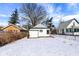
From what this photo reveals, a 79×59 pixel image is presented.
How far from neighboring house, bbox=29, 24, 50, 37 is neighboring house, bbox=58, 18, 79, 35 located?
46cm

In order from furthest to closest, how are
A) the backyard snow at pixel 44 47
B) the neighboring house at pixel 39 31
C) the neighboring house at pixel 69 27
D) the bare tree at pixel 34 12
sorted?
1. the neighboring house at pixel 39 31
2. the neighboring house at pixel 69 27
3. the bare tree at pixel 34 12
4. the backyard snow at pixel 44 47

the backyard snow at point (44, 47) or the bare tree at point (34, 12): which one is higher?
the bare tree at point (34, 12)

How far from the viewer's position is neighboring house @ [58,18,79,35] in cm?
654

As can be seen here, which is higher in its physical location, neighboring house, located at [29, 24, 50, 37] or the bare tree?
the bare tree

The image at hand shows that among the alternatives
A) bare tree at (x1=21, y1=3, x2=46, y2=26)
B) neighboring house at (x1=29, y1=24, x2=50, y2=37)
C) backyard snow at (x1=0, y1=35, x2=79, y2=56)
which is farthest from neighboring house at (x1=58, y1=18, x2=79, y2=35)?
bare tree at (x1=21, y1=3, x2=46, y2=26)

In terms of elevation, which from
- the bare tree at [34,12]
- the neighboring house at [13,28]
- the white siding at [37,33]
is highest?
the bare tree at [34,12]

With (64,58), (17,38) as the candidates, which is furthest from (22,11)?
(64,58)

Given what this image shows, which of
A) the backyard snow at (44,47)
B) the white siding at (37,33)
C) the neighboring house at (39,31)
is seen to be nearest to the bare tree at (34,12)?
the neighboring house at (39,31)

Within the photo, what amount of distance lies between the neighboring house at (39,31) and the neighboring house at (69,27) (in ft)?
1.49

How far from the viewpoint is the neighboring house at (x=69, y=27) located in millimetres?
6538

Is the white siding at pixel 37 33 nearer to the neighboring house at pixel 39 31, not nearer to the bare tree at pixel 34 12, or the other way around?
the neighboring house at pixel 39 31

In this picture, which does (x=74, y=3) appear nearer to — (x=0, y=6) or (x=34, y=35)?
(x=34, y=35)

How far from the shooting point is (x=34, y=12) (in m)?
6.33

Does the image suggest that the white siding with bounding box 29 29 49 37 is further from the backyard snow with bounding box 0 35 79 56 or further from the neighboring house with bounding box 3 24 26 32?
the neighboring house with bounding box 3 24 26 32
